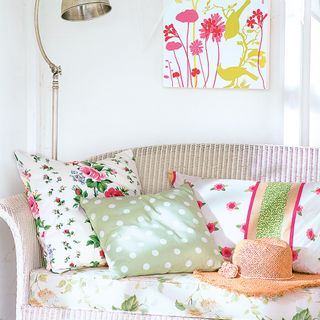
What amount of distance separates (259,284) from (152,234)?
1.37ft

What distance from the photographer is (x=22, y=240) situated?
2.48 m

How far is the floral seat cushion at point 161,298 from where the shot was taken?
2.24 m

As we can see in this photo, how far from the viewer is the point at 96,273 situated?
2451mm

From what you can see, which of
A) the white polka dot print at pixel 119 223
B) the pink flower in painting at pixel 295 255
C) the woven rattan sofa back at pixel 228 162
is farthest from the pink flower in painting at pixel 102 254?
the pink flower in painting at pixel 295 255

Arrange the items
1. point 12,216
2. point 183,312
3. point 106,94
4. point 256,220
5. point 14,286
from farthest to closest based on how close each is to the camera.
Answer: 1. point 106,94
2. point 14,286
3. point 256,220
4. point 12,216
5. point 183,312

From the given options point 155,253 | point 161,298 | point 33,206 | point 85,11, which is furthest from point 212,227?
point 85,11

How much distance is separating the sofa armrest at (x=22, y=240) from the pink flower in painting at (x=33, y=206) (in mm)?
27

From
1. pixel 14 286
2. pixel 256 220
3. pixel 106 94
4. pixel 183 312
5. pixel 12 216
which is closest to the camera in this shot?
pixel 183 312

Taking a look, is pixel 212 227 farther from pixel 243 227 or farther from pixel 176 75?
pixel 176 75

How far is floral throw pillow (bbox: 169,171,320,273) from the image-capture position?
2.54m

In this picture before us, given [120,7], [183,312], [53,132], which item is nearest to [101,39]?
[120,7]

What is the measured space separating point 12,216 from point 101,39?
1135mm

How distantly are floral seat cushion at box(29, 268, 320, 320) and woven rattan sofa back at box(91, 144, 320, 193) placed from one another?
2.15 ft

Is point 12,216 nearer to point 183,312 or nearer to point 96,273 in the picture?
point 96,273
